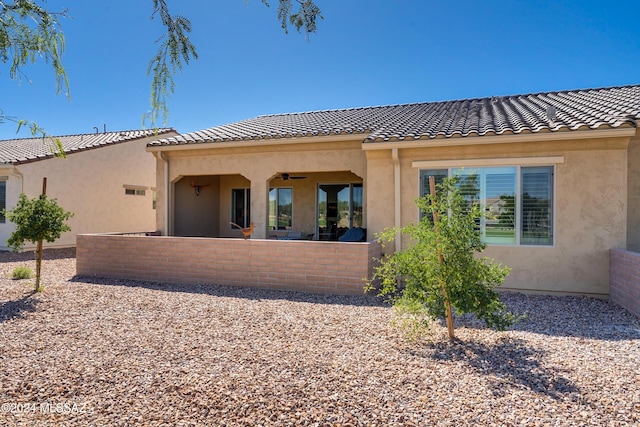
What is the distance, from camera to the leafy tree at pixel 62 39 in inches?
161

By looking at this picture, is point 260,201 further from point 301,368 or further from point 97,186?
point 97,186

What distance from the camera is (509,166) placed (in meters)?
8.65

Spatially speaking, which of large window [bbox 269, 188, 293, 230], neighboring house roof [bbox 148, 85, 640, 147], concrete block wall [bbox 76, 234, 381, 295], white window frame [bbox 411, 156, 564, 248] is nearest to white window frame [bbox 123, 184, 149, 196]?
neighboring house roof [bbox 148, 85, 640, 147]

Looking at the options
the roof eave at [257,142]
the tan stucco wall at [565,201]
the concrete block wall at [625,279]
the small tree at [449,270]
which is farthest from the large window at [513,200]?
the small tree at [449,270]

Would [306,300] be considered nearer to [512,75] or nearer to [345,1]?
[345,1]

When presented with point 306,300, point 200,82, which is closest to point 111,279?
point 306,300

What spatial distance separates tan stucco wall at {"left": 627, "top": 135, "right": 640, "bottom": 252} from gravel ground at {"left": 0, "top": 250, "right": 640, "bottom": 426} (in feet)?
6.57

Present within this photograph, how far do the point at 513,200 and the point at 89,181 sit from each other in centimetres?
1779

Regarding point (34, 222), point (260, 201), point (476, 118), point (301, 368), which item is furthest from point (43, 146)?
point (301, 368)

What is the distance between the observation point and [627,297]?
279 inches

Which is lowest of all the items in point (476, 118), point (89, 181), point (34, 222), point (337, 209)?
point (34, 222)

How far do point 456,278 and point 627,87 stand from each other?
1225 cm

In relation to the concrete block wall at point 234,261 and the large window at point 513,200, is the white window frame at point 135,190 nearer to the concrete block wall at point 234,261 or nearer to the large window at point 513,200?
the concrete block wall at point 234,261

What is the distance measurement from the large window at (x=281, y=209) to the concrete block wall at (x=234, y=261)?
598 cm
